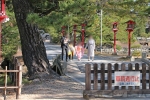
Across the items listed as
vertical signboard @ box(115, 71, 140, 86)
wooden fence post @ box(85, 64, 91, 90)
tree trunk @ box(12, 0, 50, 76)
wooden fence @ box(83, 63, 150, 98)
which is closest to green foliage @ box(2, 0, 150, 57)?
tree trunk @ box(12, 0, 50, 76)

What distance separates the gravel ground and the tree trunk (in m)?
0.66

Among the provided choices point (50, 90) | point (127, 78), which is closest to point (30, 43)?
point (50, 90)

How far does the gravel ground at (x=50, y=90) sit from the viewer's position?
890 centimetres

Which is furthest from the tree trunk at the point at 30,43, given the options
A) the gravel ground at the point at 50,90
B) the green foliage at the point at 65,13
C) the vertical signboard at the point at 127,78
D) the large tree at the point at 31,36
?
the vertical signboard at the point at 127,78

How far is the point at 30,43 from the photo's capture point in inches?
476

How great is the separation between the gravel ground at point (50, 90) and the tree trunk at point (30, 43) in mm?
656

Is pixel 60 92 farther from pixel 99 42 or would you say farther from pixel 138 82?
pixel 99 42

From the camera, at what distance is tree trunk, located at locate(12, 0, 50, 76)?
1170 centimetres

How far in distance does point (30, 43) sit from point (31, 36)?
0.95 feet

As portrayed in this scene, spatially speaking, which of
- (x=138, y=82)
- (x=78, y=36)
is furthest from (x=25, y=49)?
(x=78, y=36)

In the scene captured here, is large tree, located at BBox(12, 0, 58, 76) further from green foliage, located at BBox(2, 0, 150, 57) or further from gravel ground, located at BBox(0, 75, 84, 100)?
gravel ground, located at BBox(0, 75, 84, 100)

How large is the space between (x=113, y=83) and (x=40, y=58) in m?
4.50

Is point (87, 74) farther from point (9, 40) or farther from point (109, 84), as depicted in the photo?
point (9, 40)

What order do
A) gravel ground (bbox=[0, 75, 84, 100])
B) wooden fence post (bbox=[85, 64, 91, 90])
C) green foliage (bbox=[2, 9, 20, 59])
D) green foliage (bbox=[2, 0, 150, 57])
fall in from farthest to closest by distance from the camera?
green foliage (bbox=[2, 9, 20, 59]), green foliage (bbox=[2, 0, 150, 57]), gravel ground (bbox=[0, 75, 84, 100]), wooden fence post (bbox=[85, 64, 91, 90])
